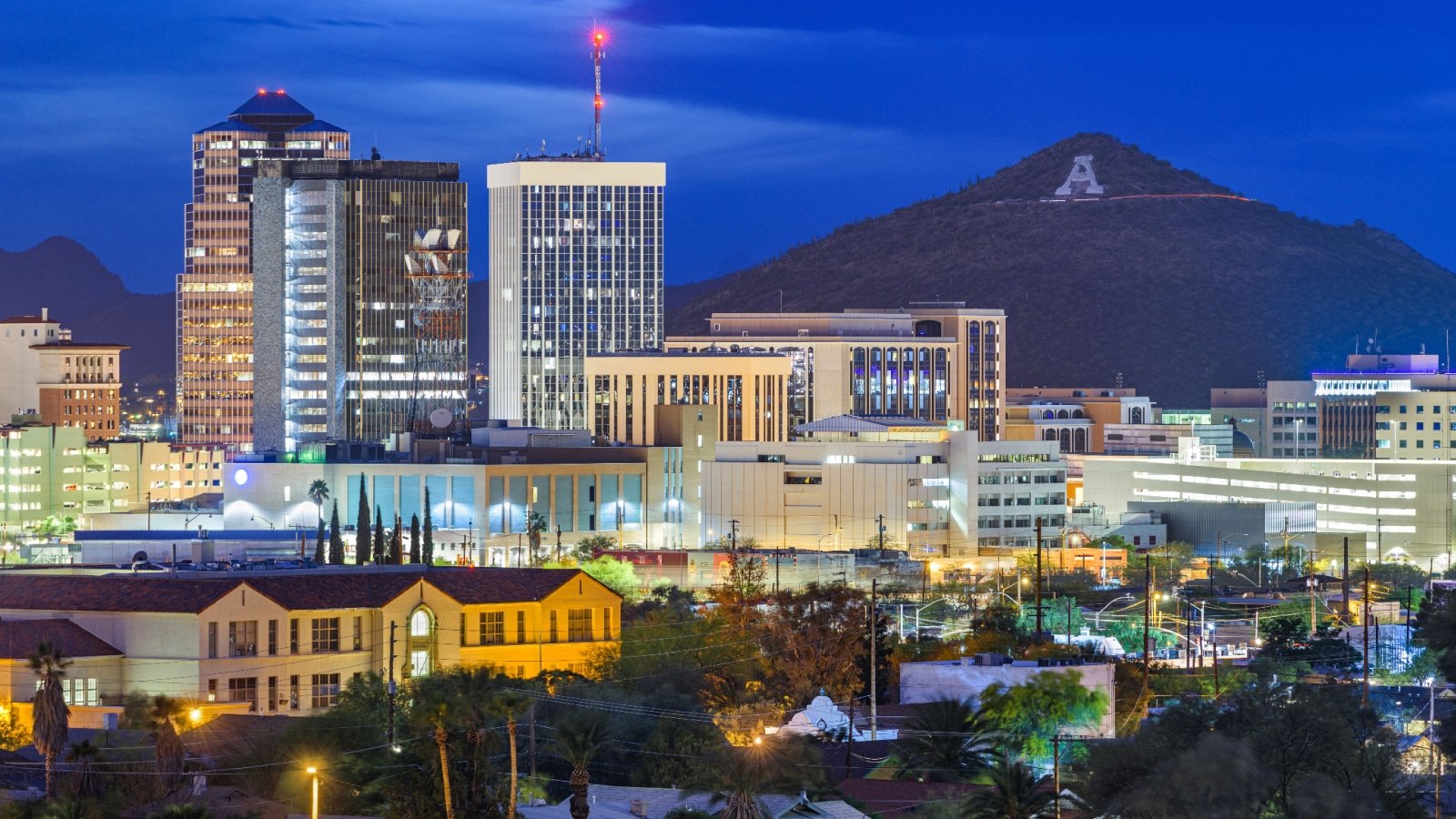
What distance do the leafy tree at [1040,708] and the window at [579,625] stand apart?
63.6 ft

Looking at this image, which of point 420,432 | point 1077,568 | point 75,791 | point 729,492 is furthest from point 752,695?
point 420,432

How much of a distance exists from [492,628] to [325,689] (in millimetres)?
6475

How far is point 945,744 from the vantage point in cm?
7112

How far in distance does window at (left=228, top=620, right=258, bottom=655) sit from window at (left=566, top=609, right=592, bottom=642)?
11.1 m

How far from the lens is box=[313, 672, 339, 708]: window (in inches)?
3342

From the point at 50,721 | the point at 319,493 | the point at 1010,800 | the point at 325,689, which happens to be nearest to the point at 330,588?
the point at 325,689

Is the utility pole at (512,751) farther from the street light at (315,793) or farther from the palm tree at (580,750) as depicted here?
the street light at (315,793)

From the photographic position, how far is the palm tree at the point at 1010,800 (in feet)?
198

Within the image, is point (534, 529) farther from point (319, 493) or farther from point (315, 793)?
point (315, 793)

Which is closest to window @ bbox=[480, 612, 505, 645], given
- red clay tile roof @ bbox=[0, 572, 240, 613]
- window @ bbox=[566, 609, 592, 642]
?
window @ bbox=[566, 609, 592, 642]

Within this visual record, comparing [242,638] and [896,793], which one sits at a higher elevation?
[242,638]

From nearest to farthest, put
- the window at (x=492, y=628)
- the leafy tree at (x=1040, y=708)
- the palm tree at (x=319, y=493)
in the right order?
1. the leafy tree at (x=1040, y=708)
2. the window at (x=492, y=628)
3. the palm tree at (x=319, y=493)

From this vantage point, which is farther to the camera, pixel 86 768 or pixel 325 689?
pixel 325 689

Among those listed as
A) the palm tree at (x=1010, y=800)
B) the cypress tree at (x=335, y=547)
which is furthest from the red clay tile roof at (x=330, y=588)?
the cypress tree at (x=335, y=547)
